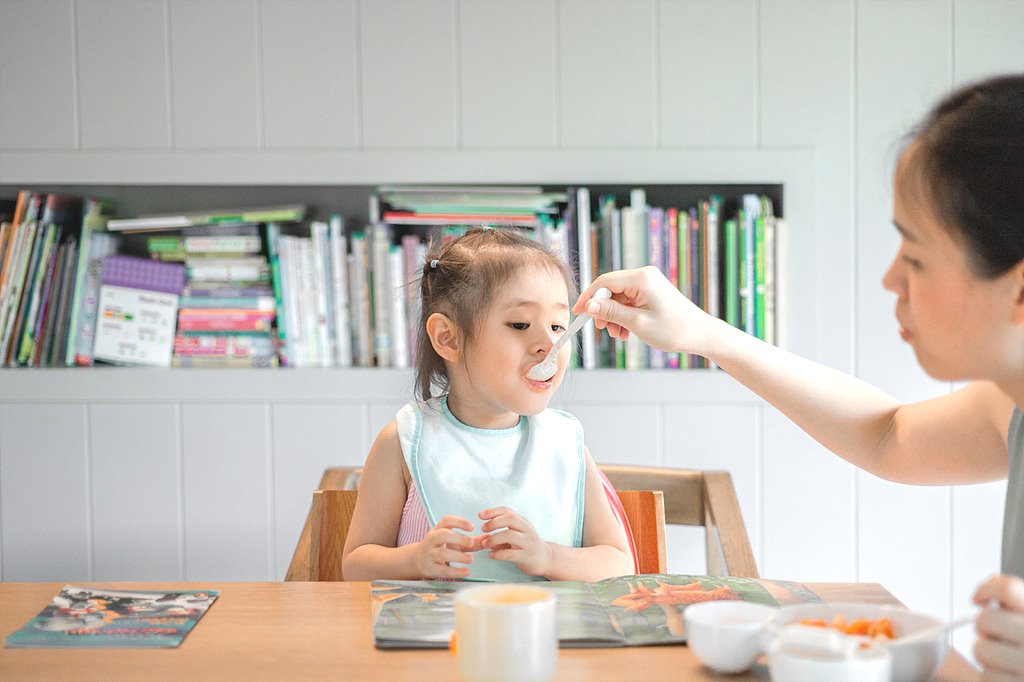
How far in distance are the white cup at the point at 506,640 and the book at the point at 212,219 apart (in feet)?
6.03

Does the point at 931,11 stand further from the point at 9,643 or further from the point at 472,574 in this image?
the point at 9,643

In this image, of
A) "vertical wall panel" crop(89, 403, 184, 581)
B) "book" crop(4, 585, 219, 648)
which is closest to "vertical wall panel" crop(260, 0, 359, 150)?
"vertical wall panel" crop(89, 403, 184, 581)

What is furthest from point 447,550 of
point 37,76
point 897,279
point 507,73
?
point 37,76

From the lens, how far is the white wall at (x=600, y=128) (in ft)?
8.12

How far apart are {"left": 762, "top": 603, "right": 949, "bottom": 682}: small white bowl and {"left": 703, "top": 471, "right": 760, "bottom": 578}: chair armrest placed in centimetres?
59

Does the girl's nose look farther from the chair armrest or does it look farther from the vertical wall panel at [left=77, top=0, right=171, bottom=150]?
the vertical wall panel at [left=77, top=0, right=171, bottom=150]

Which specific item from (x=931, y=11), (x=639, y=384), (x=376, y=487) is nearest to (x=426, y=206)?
(x=639, y=384)

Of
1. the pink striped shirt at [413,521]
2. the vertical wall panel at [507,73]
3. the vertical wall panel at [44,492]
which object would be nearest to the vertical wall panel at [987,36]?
the vertical wall panel at [507,73]

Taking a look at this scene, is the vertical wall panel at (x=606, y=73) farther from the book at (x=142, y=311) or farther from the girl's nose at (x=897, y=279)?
the girl's nose at (x=897, y=279)

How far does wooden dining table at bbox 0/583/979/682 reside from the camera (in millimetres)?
942

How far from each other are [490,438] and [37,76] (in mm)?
1669

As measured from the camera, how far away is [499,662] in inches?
33.9

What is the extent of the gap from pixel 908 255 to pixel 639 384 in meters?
1.47

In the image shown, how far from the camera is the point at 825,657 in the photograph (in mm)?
831
